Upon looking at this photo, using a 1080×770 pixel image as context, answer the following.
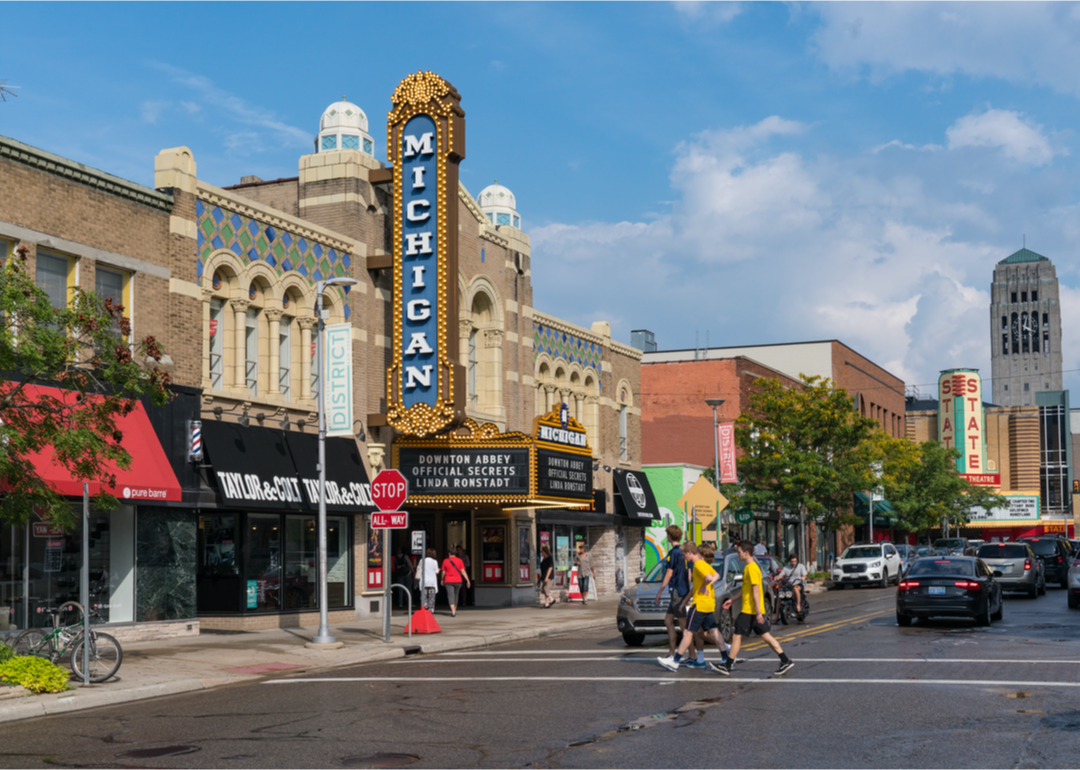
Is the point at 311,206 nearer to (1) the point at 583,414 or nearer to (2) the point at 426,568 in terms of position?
(2) the point at 426,568

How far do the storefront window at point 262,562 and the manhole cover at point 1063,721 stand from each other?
57.6ft

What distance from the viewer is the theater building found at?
21.7 m

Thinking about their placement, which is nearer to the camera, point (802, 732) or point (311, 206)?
point (802, 732)

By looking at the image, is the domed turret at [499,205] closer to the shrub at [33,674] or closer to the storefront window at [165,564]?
the storefront window at [165,564]

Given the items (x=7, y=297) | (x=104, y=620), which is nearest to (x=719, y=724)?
(x=7, y=297)

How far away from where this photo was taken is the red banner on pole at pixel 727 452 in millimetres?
41625

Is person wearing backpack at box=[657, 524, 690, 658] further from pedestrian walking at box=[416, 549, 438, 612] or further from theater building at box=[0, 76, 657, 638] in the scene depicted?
pedestrian walking at box=[416, 549, 438, 612]

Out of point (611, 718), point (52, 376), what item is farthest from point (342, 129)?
point (611, 718)

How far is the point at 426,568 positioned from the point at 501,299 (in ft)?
32.2

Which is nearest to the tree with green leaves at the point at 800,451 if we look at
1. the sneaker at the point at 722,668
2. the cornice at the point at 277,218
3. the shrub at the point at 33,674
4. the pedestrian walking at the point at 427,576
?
the pedestrian walking at the point at 427,576

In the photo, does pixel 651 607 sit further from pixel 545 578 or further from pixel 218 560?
pixel 545 578

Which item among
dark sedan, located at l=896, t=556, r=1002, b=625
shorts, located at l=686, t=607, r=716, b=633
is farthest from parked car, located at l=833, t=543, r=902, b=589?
shorts, located at l=686, t=607, r=716, b=633

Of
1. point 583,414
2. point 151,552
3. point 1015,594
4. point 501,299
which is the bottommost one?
point 1015,594

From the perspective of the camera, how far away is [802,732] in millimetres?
10992
